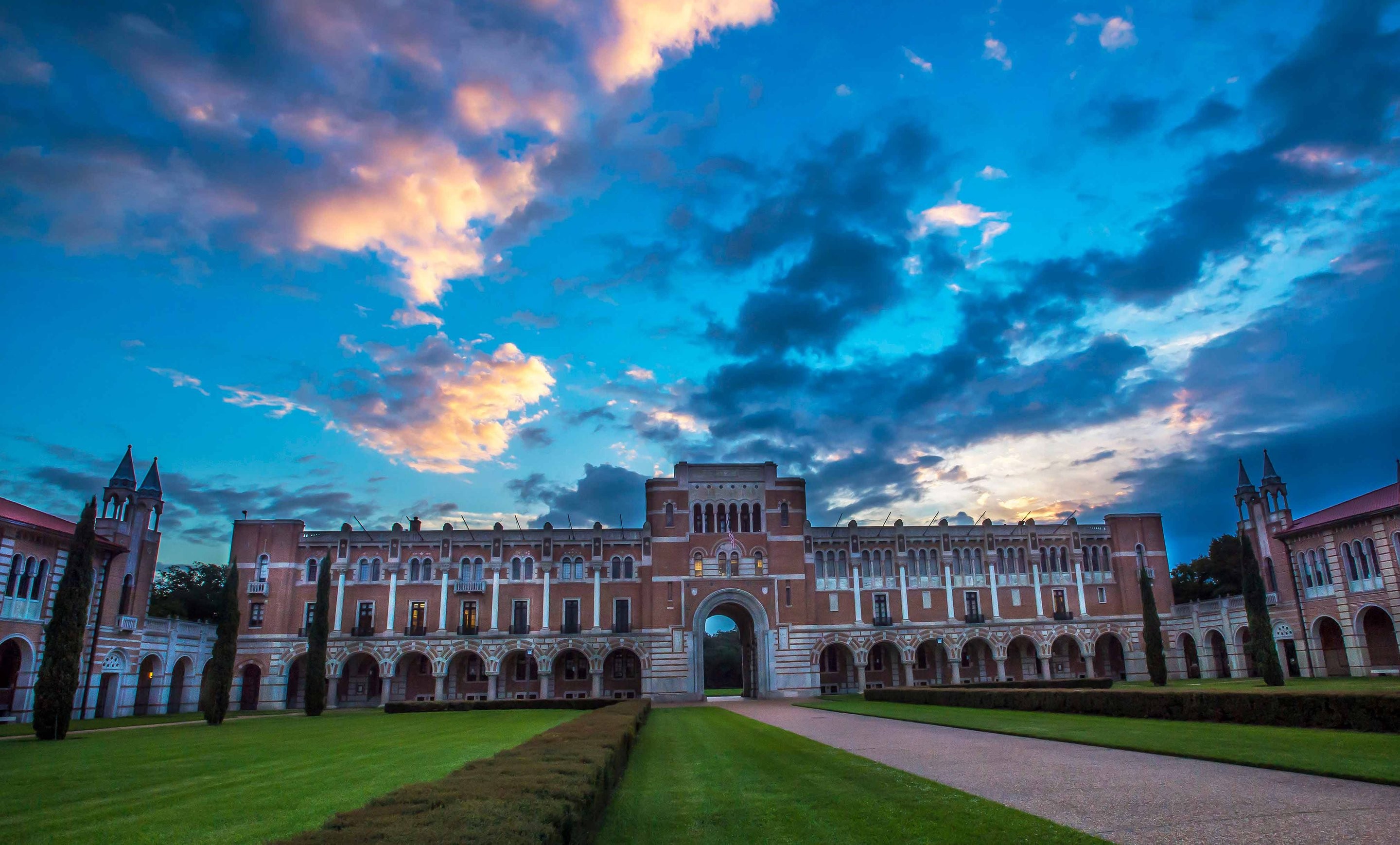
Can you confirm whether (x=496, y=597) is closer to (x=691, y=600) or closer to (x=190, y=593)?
(x=691, y=600)

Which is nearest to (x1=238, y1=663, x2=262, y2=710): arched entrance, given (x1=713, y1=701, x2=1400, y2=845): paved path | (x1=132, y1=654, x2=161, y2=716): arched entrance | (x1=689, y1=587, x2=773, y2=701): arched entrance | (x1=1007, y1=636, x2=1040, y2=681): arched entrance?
(x1=132, y1=654, x2=161, y2=716): arched entrance

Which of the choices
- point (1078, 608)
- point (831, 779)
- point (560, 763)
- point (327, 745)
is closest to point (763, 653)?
point (1078, 608)

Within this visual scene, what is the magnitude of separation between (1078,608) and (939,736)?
41533mm

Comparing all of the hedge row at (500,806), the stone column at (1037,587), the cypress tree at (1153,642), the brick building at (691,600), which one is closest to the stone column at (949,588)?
the brick building at (691,600)

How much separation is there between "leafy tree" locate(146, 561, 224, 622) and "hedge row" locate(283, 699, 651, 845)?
206 ft

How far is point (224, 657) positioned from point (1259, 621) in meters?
47.6

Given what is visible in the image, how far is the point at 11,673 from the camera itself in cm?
3556

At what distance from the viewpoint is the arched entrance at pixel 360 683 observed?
51.6 m

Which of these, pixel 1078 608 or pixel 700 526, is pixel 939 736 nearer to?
pixel 700 526

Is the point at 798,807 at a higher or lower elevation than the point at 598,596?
lower

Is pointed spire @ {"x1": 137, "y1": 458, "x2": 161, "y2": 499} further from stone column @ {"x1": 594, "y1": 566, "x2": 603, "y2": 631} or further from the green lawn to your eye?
the green lawn

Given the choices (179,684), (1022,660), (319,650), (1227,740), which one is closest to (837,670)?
(1022,660)

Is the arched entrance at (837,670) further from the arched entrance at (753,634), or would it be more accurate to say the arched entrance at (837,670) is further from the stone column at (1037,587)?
the stone column at (1037,587)

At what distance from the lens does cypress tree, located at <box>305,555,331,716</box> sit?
41.3m
